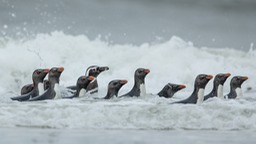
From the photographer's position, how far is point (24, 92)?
53.8 feet

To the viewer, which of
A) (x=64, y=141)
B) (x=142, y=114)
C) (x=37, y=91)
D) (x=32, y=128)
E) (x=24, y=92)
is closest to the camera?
(x=64, y=141)

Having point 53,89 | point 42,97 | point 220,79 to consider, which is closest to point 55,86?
point 53,89

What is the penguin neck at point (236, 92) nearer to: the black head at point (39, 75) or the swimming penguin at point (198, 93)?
the swimming penguin at point (198, 93)

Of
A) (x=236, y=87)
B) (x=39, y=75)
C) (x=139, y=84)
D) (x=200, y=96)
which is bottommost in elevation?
(x=200, y=96)

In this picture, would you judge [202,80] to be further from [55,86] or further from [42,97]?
[42,97]

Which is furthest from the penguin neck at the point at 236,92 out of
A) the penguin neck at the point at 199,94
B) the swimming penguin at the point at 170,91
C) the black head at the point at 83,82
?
the black head at the point at 83,82

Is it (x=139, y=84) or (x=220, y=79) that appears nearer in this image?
(x=220, y=79)

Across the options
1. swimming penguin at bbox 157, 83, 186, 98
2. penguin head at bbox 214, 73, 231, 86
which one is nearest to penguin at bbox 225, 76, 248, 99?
penguin head at bbox 214, 73, 231, 86

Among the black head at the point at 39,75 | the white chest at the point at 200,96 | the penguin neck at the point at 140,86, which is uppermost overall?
the black head at the point at 39,75

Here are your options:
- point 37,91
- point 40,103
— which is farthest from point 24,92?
point 40,103

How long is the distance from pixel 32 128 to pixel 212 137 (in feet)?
8.29

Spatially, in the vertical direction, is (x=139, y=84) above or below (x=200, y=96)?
above

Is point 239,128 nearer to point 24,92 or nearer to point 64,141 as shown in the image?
point 64,141

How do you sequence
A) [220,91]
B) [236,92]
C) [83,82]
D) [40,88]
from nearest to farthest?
[40,88], [83,82], [220,91], [236,92]
